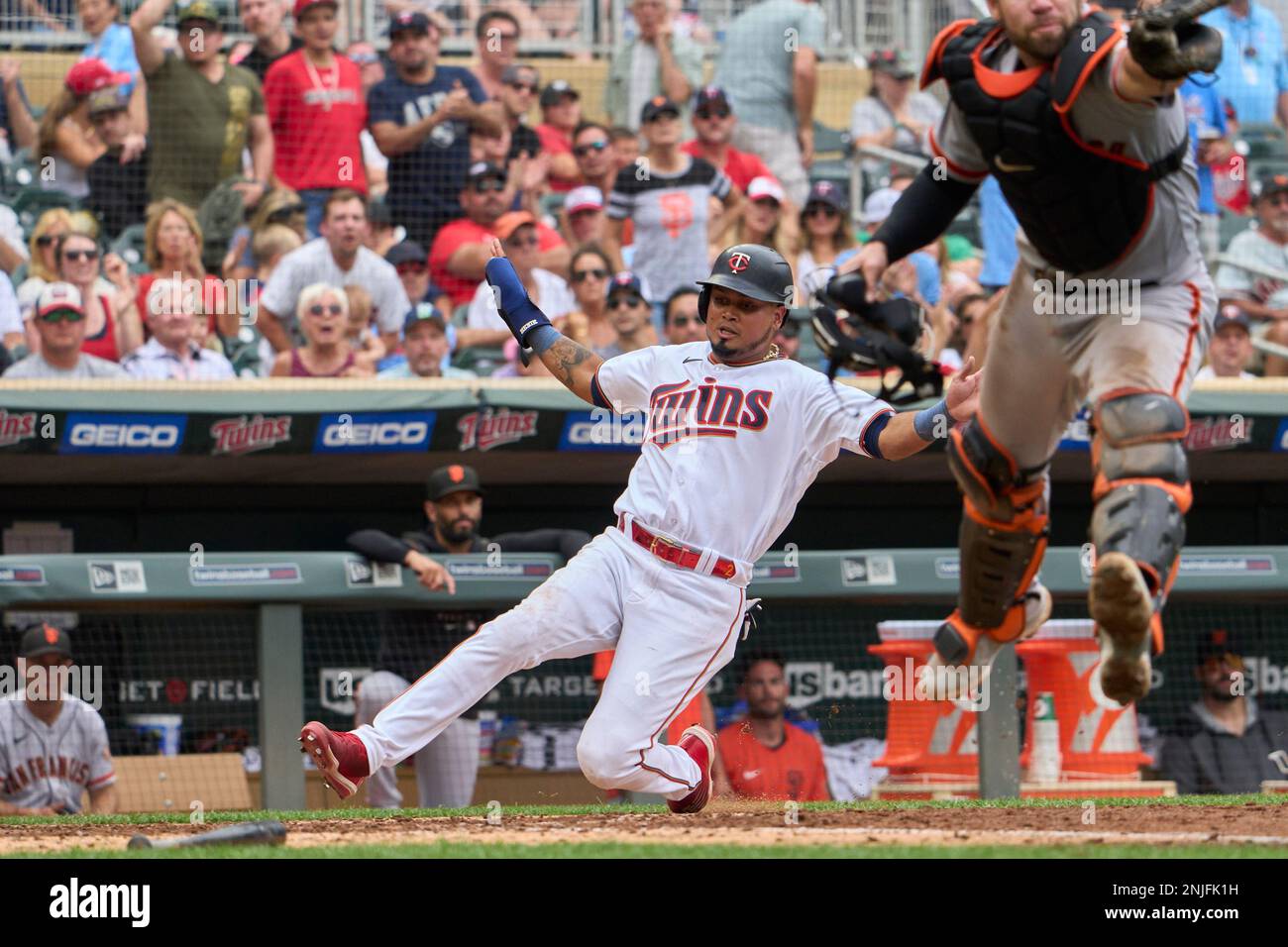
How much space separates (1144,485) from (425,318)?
5318 millimetres

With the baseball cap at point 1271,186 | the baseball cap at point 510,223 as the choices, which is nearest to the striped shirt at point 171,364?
the baseball cap at point 510,223

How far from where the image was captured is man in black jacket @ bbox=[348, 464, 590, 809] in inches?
312

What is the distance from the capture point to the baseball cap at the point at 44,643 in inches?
302

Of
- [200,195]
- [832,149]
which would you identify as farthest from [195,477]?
[832,149]

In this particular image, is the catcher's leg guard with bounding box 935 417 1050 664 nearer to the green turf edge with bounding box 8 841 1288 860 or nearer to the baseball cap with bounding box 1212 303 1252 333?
the green turf edge with bounding box 8 841 1288 860

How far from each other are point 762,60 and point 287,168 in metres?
3.14

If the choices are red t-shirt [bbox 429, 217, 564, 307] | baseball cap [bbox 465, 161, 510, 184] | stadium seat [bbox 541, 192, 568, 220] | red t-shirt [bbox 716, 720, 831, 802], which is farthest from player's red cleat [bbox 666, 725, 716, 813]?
stadium seat [bbox 541, 192, 568, 220]

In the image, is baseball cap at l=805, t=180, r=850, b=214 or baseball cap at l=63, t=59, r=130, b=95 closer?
baseball cap at l=63, t=59, r=130, b=95

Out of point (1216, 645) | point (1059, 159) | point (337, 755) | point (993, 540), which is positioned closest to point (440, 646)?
point (337, 755)

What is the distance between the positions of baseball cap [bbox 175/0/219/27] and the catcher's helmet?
5155mm

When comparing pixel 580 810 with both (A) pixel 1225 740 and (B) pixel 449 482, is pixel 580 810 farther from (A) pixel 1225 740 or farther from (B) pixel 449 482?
(A) pixel 1225 740

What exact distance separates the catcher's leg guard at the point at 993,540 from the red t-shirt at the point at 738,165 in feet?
20.2

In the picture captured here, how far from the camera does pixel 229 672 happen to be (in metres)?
8.67

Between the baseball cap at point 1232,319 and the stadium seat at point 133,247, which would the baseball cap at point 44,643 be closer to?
the stadium seat at point 133,247
